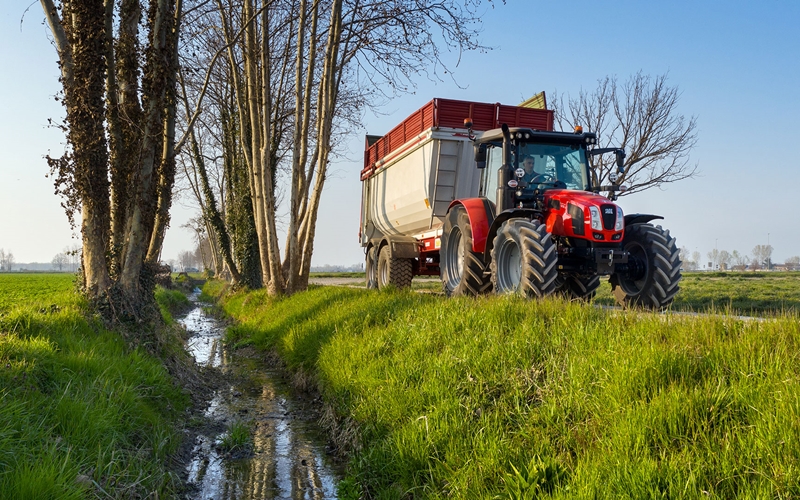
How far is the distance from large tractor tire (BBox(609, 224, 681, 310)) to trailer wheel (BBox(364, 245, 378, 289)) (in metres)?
6.41

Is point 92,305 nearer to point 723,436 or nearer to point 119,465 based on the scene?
point 119,465

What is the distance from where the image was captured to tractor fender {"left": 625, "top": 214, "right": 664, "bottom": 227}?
725 centimetres

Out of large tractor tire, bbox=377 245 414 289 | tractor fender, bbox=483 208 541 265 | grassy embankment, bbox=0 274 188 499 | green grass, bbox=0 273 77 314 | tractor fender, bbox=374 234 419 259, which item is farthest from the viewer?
large tractor tire, bbox=377 245 414 289

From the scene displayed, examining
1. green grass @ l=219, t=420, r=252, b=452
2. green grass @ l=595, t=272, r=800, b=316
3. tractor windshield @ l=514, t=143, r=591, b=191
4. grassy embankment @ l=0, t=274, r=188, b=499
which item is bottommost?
green grass @ l=219, t=420, r=252, b=452

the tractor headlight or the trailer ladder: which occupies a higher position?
the trailer ladder

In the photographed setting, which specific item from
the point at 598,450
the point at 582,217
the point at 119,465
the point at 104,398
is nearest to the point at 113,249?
the point at 104,398

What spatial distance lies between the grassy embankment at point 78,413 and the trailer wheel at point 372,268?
23.7 feet

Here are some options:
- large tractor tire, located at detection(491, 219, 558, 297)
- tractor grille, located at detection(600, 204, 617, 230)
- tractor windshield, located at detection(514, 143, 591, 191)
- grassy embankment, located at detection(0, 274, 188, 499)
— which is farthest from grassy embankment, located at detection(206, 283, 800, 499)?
tractor windshield, located at detection(514, 143, 591, 191)

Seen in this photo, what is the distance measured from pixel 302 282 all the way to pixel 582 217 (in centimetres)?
812

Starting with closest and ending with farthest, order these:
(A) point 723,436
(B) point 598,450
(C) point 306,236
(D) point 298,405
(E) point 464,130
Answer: (A) point 723,436 → (B) point 598,450 → (D) point 298,405 → (E) point 464,130 → (C) point 306,236

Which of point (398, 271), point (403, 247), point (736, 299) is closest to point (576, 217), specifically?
point (403, 247)

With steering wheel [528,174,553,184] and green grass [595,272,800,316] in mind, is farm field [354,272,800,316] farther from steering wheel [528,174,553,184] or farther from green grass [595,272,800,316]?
steering wheel [528,174,553,184]

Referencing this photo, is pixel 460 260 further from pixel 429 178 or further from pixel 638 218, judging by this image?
pixel 638 218

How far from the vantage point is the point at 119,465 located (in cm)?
355
